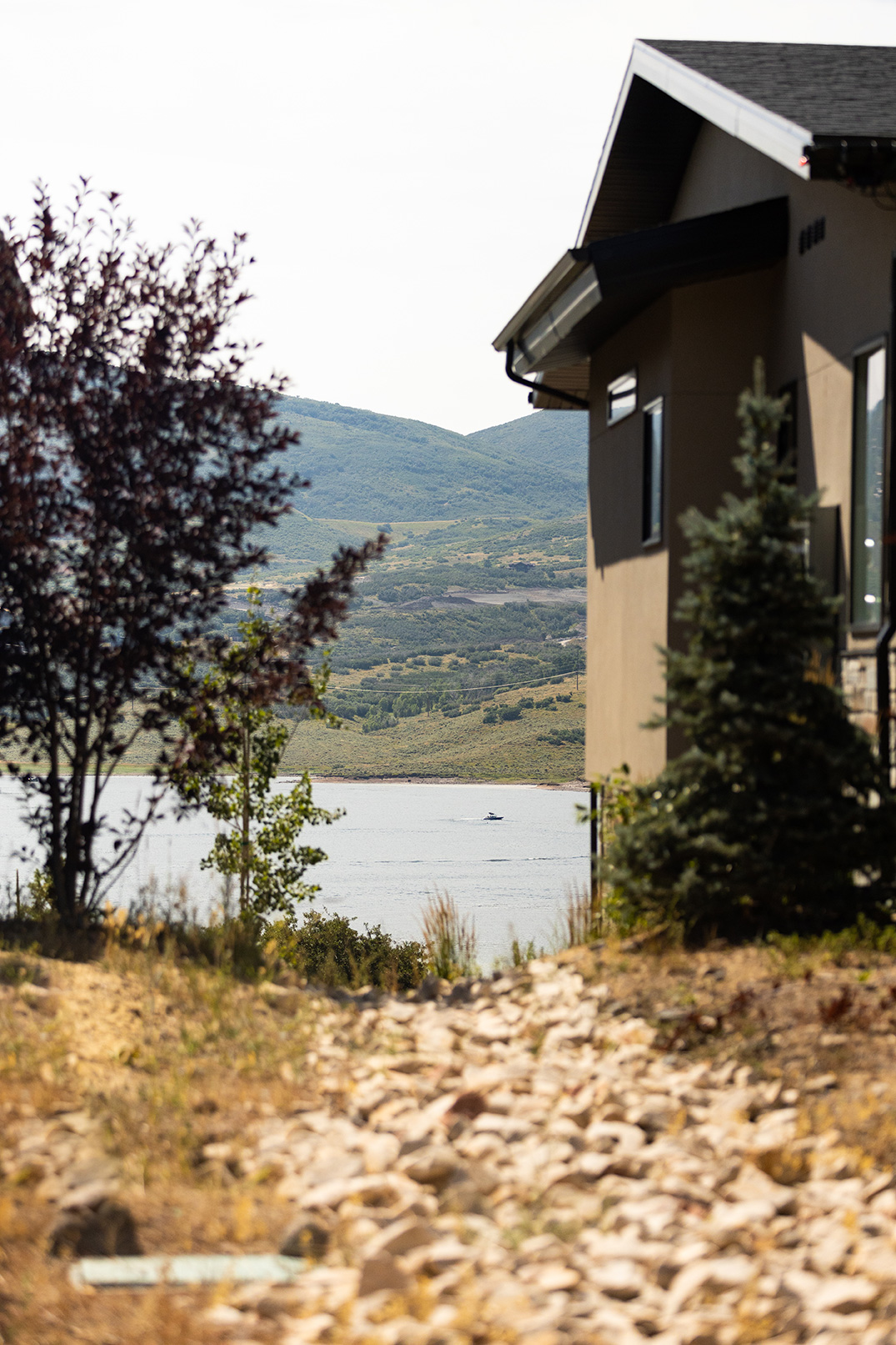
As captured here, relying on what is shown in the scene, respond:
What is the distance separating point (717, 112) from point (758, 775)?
5.63m

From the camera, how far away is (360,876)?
165 ft

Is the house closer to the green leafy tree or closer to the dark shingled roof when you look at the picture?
the dark shingled roof

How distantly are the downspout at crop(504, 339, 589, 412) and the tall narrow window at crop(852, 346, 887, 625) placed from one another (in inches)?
196

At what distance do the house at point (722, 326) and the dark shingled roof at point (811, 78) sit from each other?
38 mm

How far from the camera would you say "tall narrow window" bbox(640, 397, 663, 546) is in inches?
408

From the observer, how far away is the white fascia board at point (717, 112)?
26.8 ft

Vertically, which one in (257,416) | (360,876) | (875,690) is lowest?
(360,876)

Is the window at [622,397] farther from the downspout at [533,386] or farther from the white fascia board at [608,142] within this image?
the white fascia board at [608,142]

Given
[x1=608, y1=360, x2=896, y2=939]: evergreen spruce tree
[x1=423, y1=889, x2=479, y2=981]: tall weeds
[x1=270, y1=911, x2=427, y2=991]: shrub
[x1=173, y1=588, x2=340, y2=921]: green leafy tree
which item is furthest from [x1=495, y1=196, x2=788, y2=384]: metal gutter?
[x1=270, y1=911, x2=427, y2=991]: shrub

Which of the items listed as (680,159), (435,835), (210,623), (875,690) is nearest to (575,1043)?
(875,690)

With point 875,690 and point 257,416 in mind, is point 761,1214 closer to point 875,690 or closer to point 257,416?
point 875,690

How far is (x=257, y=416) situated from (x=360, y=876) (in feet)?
138

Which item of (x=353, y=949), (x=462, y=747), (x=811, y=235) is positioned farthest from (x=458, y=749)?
(x=811, y=235)

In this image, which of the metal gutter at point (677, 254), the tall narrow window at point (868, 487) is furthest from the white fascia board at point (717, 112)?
the tall narrow window at point (868, 487)
